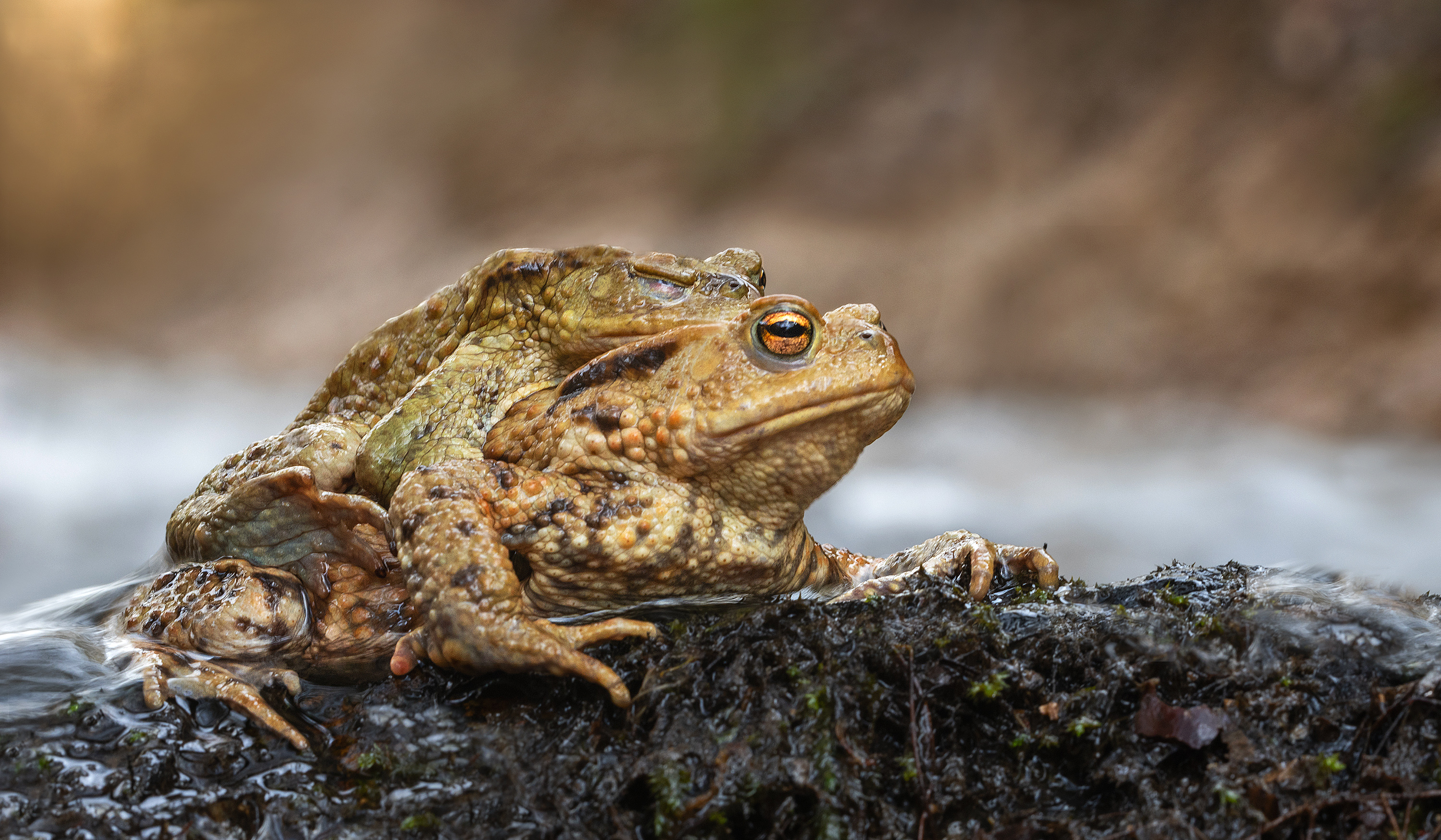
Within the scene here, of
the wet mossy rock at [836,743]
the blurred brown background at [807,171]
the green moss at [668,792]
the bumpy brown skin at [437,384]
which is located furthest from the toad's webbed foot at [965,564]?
the blurred brown background at [807,171]

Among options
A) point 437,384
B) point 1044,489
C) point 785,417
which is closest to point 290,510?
point 437,384

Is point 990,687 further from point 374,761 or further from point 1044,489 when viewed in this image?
point 1044,489

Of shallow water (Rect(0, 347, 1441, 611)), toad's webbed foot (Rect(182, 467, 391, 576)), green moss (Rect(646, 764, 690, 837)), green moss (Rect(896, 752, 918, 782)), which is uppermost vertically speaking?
shallow water (Rect(0, 347, 1441, 611))

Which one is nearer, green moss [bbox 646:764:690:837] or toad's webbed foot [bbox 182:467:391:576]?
green moss [bbox 646:764:690:837]

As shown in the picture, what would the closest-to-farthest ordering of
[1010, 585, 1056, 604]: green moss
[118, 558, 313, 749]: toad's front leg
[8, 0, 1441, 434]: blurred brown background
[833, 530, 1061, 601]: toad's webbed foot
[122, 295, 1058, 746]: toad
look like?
[122, 295, 1058, 746]: toad < [118, 558, 313, 749]: toad's front leg < [1010, 585, 1056, 604]: green moss < [833, 530, 1061, 601]: toad's webbed foot < [8, 0, 1441, 434]: blurred brown background

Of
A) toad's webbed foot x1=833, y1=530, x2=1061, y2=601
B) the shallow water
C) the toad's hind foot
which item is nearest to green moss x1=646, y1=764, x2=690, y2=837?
the toad's hind foot

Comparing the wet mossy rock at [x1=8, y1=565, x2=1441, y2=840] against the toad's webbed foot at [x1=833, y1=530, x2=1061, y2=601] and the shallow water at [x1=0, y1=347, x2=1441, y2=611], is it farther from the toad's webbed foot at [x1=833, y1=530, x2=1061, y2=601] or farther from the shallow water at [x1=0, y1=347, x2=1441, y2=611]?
the shallow water at [x1=0, y1=347, x2=1441, y2=611]
